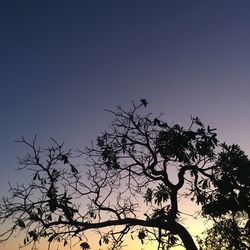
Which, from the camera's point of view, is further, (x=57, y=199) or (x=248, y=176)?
(x=248, y=176)

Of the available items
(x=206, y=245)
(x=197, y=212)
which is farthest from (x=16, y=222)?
(x=206, y=245)

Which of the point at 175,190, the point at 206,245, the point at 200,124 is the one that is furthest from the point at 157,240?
the point at 206,245

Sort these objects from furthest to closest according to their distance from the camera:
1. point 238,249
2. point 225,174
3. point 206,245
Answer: point 206,245
point 238,249
point 225,174

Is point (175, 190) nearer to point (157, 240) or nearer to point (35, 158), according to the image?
point (157, 240)

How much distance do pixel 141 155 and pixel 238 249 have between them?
24.2ft

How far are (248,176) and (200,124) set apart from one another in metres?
3.55

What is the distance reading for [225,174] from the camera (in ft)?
57.6

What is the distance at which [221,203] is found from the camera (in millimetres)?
18172

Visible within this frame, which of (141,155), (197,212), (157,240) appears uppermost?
(141,155)

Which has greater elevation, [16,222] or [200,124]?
[200,124]

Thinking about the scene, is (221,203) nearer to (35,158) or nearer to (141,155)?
(141,155)

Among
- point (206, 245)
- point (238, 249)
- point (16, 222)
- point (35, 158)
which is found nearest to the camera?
point (16, 222)

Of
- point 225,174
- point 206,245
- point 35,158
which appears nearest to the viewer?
point 35,158

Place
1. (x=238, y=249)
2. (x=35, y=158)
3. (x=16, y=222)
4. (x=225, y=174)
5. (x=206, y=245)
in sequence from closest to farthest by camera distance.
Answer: (x=16, y=222) → (x=35, y=158) → (x=225, y=174) → (x=238, y=249) → (x=206, y=245)
